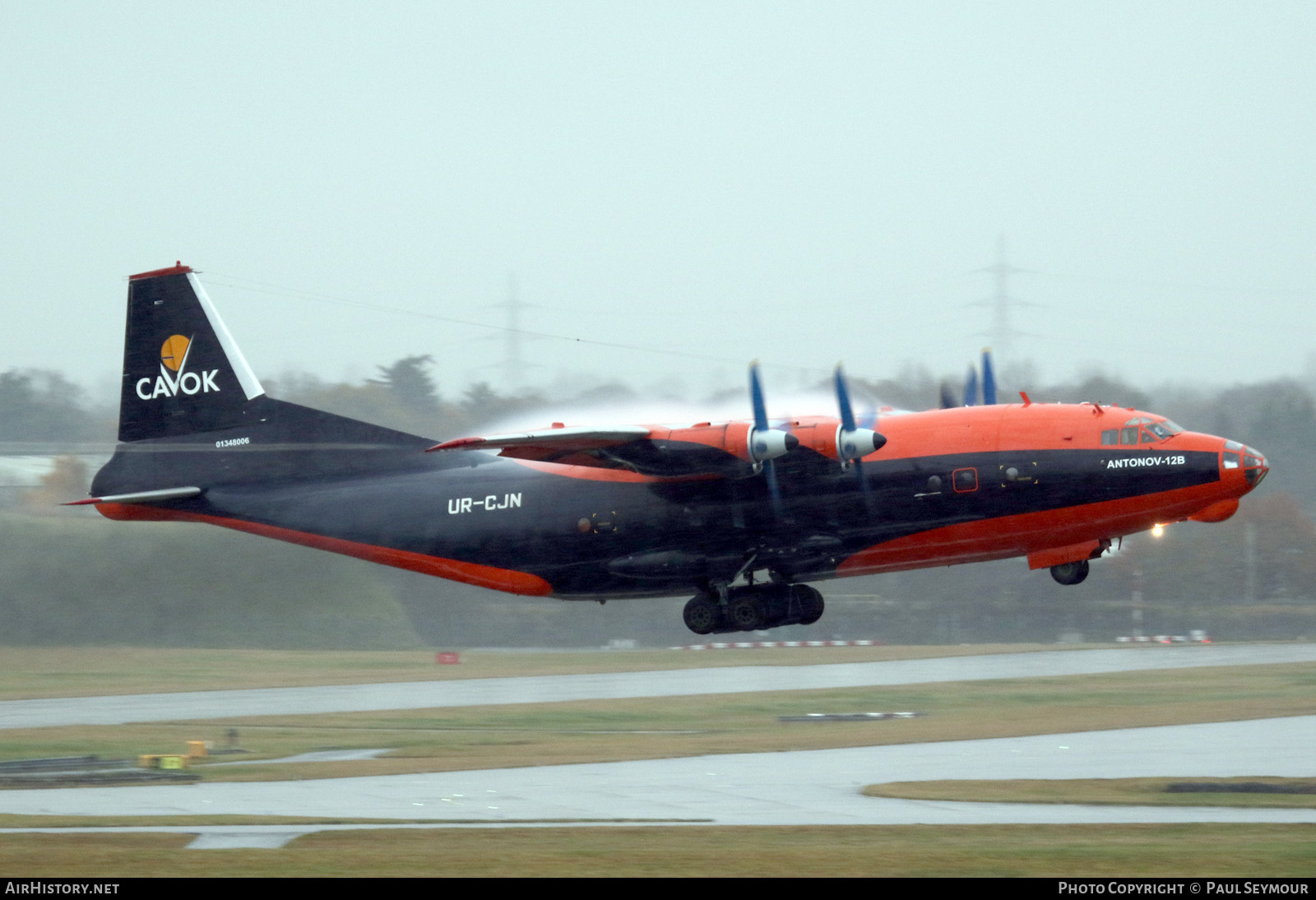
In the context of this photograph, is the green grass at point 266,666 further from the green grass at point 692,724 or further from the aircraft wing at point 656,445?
the aircraft wing at point 656,445

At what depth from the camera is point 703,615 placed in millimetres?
32531

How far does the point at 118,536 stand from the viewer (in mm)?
59688

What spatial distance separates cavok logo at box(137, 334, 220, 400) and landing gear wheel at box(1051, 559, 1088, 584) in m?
21.6

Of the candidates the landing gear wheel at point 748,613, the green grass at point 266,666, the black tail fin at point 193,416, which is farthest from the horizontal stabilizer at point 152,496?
the green grass at point 266,666

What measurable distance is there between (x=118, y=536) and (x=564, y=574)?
3357cm

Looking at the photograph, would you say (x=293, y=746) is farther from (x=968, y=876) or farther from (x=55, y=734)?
(x=968, y=876)

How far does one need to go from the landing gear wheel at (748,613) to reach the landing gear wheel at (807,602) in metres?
0.80

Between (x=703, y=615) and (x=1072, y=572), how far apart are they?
8.14 meters

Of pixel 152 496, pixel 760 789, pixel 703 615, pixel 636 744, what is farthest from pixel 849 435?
pixel 636 744

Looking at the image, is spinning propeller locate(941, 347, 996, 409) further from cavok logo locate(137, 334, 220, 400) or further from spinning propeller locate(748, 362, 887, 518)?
cavok logo locate(137, 334, 220, 400)

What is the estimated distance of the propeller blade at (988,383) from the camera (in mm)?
33844

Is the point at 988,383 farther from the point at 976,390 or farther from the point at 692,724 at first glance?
the point at 692,724

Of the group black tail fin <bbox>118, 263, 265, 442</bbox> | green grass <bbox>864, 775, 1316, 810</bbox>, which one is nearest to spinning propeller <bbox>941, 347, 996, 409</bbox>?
green grass <bbox>864, 775, 1316, 810</bbox>
